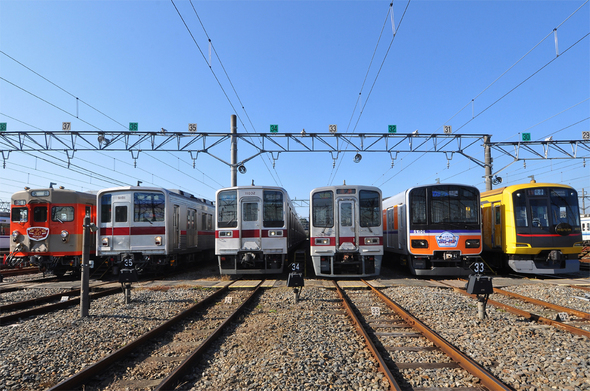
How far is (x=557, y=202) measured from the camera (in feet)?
39.8

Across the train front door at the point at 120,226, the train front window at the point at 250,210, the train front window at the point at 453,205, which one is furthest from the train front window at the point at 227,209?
the train front window at the point at 453,205

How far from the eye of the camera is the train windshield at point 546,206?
473 inches

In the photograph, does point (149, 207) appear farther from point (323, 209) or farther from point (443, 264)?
point (443, 264)

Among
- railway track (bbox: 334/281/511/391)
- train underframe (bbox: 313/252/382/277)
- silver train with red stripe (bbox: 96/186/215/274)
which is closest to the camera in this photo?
railway track (bbox: 334/281/511/391)

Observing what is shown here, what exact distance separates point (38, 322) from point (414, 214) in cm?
987

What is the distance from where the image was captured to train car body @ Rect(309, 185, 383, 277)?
11.7 metres

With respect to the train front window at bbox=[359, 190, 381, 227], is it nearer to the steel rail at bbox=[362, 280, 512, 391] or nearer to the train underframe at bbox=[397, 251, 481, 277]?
the train underframe at bbox=[397, 251, 481, 277]

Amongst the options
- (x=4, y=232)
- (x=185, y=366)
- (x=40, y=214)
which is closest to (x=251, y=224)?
(x=40, y=214)

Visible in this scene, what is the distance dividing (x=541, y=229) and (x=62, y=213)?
1540cm

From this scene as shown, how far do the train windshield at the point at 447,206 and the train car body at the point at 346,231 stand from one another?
1.35m

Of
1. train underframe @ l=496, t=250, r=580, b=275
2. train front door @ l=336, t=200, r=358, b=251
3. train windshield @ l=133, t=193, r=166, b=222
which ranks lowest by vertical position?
train underframe @ l=496, t=250, r=580, b=275

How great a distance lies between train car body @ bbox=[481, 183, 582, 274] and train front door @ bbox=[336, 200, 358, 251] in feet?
16.1

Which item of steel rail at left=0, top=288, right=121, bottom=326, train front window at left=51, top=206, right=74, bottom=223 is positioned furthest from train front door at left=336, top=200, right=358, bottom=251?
train front window at left=51, top=206, right=74, bottom=223

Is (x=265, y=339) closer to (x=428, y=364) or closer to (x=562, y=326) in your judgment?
(x=428, y=364)
